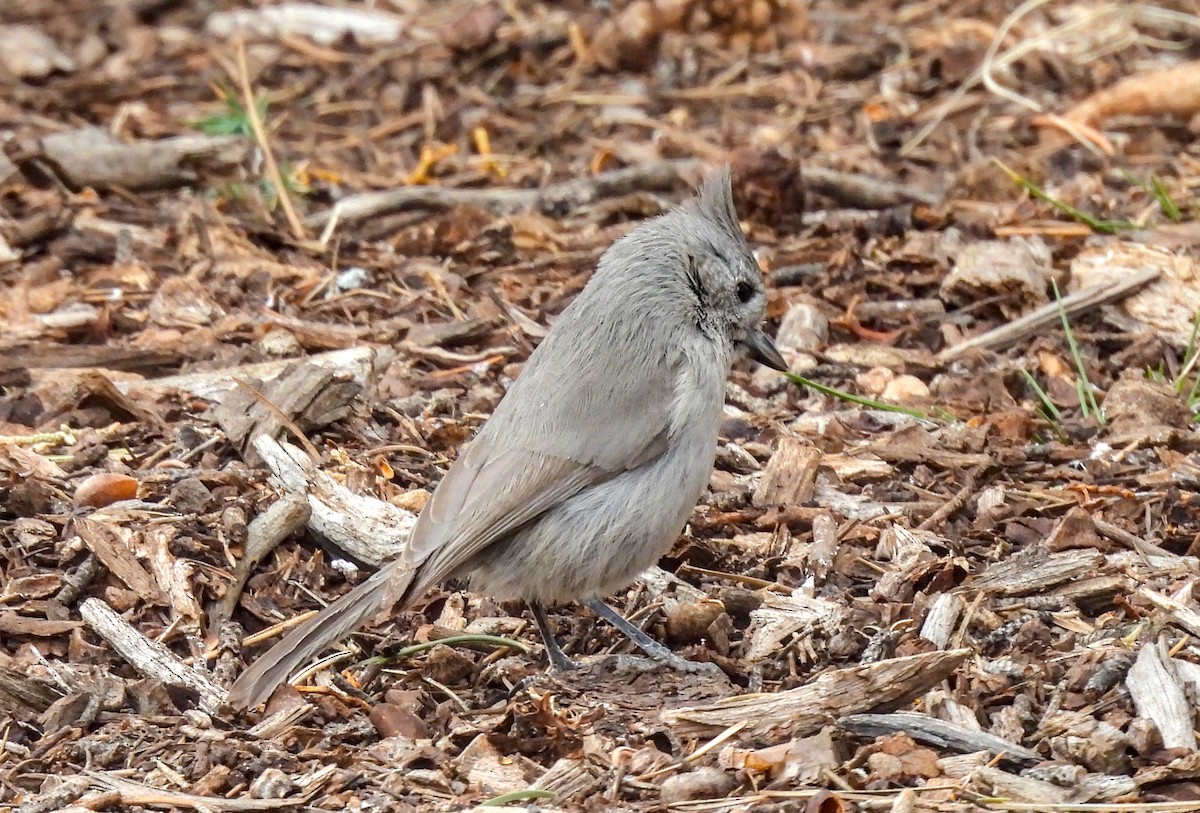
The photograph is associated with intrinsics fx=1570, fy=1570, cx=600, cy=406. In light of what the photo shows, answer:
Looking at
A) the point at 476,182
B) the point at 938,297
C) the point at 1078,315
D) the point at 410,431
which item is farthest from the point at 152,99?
the point at 1078,315

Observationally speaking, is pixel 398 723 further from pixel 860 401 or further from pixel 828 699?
pixel 860 401

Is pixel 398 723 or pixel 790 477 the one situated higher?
pixel 790 477

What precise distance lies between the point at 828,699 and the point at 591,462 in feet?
3.48

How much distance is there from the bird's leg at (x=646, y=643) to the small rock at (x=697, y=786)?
0.68 metres

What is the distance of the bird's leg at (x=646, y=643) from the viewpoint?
4.48 metres

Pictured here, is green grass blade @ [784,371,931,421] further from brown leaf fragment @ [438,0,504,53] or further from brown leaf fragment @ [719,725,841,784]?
brown leaf fragment @ [438,0,504,53]

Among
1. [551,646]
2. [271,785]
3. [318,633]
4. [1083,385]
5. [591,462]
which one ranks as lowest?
[551,646]

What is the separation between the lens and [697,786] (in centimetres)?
376

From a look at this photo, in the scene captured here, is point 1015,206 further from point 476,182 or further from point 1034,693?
point 1034,693

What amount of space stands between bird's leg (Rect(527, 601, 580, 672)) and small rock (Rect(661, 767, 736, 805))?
85cm

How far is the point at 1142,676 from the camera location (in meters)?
4.10

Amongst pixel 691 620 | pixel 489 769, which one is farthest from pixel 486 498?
pixel 489 769

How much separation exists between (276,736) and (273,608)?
69 centimetres

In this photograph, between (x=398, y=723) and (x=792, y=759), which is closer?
(x=792, y=759)
